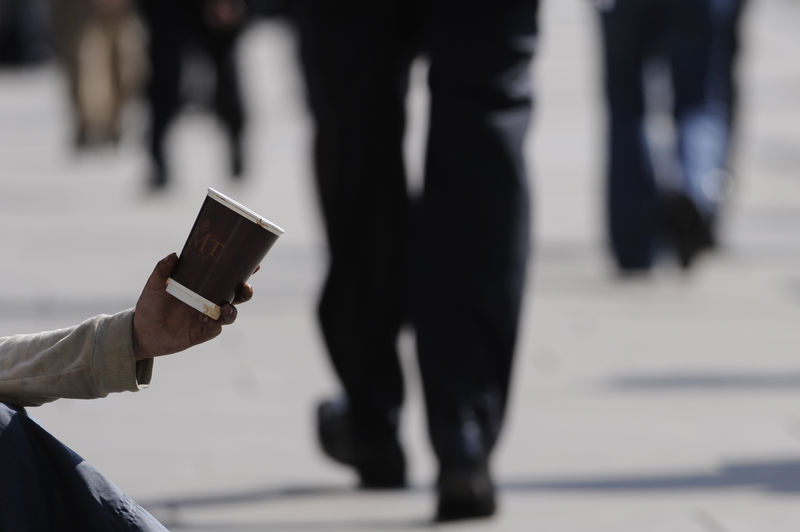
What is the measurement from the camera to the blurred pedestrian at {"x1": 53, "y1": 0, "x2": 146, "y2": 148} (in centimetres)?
1173

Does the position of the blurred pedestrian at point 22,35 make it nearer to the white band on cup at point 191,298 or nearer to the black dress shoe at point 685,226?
the black dress shoe at point 685,226

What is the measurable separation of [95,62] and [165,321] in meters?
10.4

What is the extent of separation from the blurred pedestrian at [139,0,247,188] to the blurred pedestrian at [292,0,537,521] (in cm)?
592

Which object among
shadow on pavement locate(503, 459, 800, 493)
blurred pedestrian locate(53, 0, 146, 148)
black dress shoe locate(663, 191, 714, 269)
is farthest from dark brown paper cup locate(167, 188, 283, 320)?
blurred pedestrian locate(53, 0, 146, 148)

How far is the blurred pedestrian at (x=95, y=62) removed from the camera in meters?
11.7

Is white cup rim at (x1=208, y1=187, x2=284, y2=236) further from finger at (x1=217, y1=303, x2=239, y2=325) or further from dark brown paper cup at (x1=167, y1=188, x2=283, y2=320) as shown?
finger at (x1=217, y1=303, x2=239, y2=325)

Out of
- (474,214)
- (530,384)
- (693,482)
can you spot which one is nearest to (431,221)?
(474,214)

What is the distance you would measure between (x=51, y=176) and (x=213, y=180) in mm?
1023

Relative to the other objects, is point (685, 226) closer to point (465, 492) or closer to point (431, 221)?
point (431, 221)

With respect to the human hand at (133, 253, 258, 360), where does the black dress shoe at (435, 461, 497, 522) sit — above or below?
below

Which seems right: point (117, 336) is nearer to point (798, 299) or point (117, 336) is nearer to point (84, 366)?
point (84, 366)

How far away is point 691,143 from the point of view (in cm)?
600

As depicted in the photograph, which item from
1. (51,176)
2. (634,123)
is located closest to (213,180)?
(51,176)

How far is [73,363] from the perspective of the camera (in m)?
2.05
